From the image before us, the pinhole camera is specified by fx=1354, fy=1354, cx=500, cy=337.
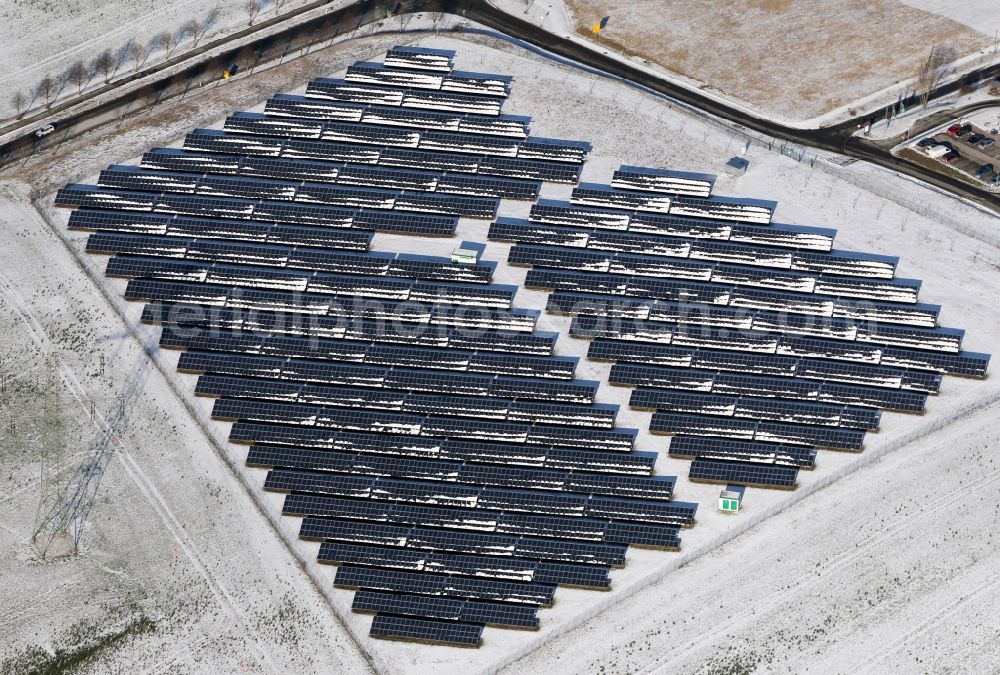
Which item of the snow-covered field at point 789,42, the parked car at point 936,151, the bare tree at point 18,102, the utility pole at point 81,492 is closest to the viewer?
the utility pole at point 81,492

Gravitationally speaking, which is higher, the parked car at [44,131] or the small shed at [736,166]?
the small shed at [736,166]

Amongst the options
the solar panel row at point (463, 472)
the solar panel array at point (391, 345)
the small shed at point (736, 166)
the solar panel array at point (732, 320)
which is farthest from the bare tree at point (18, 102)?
the small shed at point (736, 166)

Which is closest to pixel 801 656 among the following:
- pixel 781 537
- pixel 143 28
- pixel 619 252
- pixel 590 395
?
pixel 781 537

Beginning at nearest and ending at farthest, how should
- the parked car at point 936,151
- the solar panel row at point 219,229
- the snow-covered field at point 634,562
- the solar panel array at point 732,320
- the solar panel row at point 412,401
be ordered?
the snow-covered field at point 634,562, the solar panel array at point 732,320, the solar panel row at point 412,401, the solar panel row at point 219,229, the parked car at point 936,151

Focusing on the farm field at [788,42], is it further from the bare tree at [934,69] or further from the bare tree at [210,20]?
the bare tree at [210,20]

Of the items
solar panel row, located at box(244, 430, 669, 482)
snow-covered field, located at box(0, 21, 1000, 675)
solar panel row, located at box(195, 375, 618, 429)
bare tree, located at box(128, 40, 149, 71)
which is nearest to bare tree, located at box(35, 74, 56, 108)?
bare tree, located at box(128, 40, 149, 71)

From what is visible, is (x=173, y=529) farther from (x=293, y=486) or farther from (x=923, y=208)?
(x=923, y=208)
